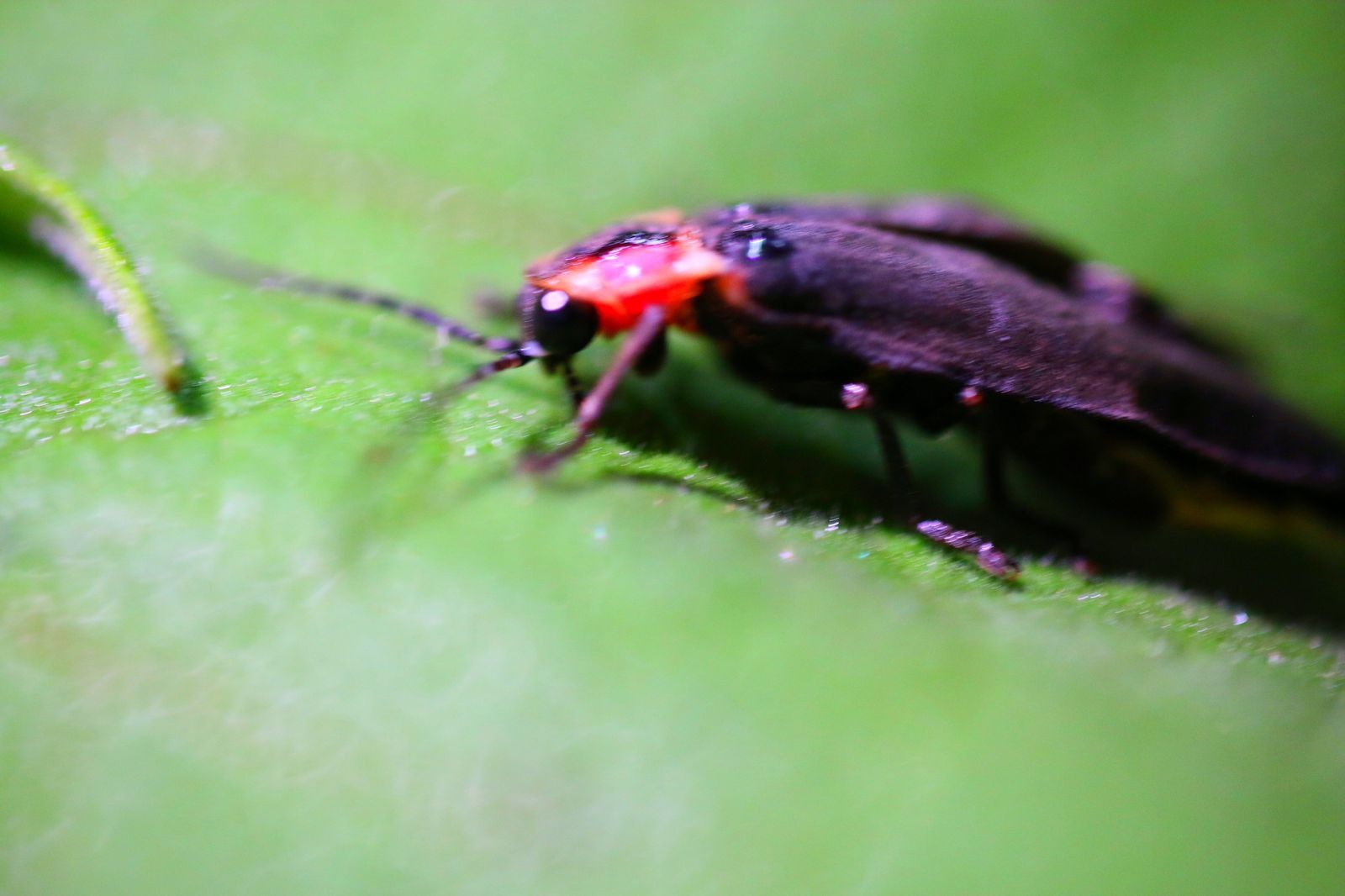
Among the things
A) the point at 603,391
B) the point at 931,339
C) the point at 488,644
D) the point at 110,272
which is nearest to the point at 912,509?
the point at 931,339

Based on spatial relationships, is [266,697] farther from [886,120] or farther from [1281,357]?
[1281,357]

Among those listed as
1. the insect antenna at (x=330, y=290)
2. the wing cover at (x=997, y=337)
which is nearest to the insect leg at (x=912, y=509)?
the wing cover at (x=997, y=337)

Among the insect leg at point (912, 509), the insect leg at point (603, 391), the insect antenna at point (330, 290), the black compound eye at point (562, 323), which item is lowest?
the insect leg at point (912, 509)

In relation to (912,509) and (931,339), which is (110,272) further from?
(931,339)

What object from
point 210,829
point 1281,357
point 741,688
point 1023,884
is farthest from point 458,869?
point 1281,357

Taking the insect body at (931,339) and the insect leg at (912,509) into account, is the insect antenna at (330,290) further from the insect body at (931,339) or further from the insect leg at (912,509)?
the insect leg at (912,509)

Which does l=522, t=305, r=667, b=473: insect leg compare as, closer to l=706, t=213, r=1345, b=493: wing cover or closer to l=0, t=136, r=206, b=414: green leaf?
l=706, t=213, r=1345, b=493: wing cover

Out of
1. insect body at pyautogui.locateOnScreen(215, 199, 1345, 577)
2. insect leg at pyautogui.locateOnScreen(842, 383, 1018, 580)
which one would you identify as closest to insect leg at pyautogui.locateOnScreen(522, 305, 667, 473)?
insect body at pyautogui.locateOnScreen(215, 199, 1345, 577)

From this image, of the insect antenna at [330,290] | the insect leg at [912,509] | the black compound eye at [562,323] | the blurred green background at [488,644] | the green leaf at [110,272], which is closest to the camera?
the blurred green background at [488,644]
